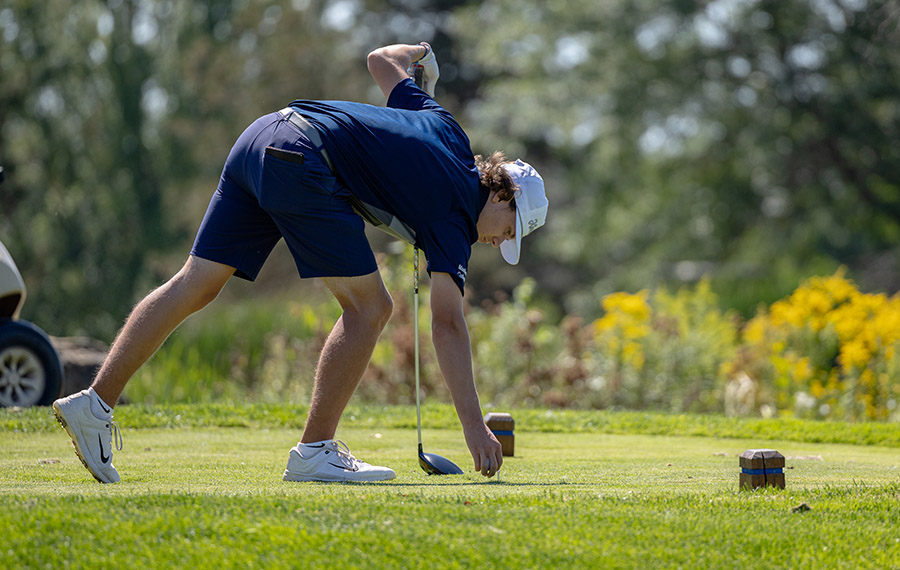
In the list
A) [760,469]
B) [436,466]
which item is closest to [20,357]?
[436,466]

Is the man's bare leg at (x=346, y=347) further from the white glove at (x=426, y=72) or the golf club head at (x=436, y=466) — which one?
the white glove at (x=426, y=72)

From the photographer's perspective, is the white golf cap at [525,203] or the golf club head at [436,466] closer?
the white golf cap at [525,203]

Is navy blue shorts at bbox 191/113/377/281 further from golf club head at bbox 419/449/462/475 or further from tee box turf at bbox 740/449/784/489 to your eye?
tee box turf at bbox 740/449/784/489

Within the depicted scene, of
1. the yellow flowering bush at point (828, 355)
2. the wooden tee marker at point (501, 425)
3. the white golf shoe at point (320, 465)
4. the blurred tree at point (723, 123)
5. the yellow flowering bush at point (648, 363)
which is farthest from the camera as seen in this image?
the blurred tree at point (723, 123)

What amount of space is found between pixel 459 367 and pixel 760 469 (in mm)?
1209

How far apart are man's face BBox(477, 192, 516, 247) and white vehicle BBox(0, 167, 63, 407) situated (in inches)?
160

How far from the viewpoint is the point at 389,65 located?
15.8ft

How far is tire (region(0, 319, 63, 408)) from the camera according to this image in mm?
6988

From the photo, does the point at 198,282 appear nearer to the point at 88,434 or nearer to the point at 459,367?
the point at 88,434

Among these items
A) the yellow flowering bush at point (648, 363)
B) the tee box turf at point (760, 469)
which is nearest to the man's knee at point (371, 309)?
the tee box turf at point (760, 469)

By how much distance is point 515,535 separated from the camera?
3.05m

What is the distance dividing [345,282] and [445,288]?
17.9 inches

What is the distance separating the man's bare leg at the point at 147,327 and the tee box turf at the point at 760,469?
7.49 ft

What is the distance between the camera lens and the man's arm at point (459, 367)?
3.91m
